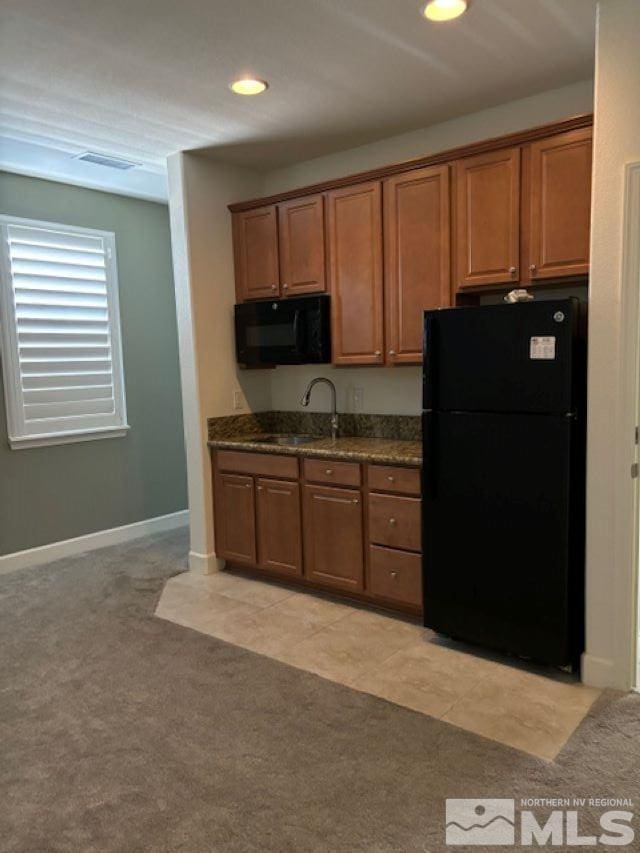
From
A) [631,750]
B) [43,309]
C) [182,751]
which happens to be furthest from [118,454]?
[631,750]

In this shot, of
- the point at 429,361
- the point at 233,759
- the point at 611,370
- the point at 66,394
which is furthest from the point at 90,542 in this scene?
the point at 611,370

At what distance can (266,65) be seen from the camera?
2.79 meters

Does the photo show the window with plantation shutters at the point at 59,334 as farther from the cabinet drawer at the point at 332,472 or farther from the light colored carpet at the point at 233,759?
the cabinet drawer at the point at 332,472

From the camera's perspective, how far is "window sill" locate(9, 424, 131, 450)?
440 cm

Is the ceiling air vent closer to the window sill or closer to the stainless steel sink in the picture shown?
the window sill

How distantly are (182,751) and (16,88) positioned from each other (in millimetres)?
2965

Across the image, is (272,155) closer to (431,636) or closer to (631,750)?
(431,636)

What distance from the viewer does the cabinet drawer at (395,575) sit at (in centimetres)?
329

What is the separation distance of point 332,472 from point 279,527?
0.56 meters

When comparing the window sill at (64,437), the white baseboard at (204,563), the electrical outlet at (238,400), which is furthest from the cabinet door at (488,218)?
the window sill at (64,437)

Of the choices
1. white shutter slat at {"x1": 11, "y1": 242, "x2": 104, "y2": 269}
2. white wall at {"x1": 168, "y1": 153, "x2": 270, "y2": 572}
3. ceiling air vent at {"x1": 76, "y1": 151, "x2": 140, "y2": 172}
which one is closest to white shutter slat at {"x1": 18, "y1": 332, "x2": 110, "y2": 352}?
white shutter slat at {"x1": 11, "y1": 242, "x2": 104, "y2": 269}

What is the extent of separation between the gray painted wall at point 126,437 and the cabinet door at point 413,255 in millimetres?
2417

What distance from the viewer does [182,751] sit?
2293 mm

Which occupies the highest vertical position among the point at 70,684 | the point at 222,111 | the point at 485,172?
the point at 222,111
